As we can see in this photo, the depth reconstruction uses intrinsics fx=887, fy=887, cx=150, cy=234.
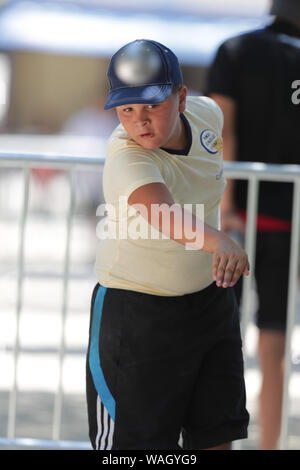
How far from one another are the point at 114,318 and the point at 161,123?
61 cm

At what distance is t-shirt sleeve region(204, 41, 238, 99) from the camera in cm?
355

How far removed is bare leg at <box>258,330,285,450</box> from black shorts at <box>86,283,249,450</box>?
47.8 inches

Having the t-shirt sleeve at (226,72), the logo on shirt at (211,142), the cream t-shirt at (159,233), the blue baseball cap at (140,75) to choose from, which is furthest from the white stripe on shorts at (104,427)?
the t-shirt sleeve at (226,72)

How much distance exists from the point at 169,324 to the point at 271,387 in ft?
4.74

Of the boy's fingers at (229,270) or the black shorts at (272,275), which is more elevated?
the boy's fingers at (229,270)

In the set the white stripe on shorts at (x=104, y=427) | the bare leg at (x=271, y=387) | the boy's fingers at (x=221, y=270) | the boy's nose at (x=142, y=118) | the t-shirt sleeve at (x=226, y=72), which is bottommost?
the bare leg at (x=271, y=387)

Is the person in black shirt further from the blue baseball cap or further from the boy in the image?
the blue baseball cap

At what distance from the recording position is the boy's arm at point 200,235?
2.04 metres

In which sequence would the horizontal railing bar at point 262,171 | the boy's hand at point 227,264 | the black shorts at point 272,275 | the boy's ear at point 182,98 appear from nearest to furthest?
1. the boy's hand at point 227,264
2. the boy's ear at point 182,98
3. the horizontal railing bar at point 262,171
4. the black shorts at point 272,275

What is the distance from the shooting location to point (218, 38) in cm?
1123

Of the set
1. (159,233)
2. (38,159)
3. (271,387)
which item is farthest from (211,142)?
(271,387)

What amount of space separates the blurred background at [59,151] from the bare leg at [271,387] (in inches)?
17.5

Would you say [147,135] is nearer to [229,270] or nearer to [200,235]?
[200,235]

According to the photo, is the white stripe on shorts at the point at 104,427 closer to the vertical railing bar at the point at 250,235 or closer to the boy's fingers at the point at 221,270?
the boy's fingers at the point at 221,270
